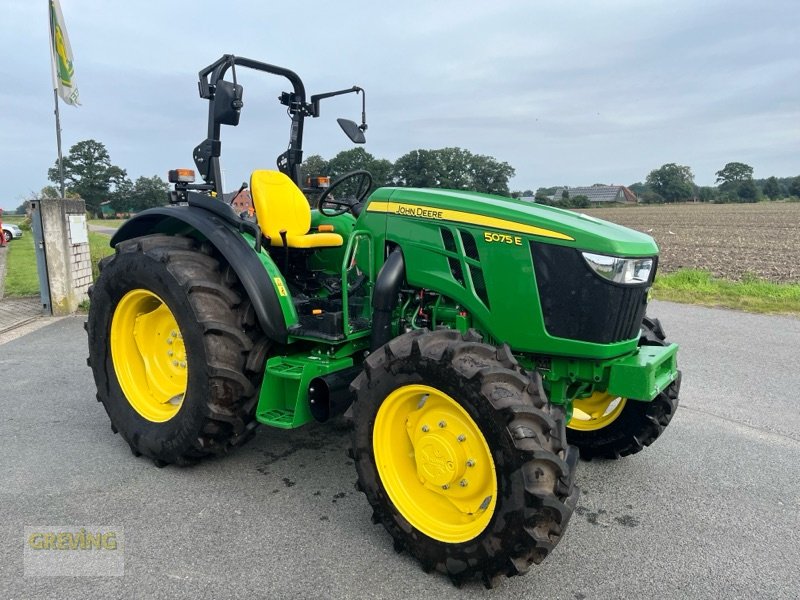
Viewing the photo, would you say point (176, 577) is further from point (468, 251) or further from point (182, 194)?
point (182, 194)

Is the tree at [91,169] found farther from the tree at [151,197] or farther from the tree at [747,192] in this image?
the tree at [747,192]

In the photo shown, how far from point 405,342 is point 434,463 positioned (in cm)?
54

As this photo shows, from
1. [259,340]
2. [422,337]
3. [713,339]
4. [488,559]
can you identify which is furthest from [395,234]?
[713,339]

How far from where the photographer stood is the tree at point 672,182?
78.1 meters

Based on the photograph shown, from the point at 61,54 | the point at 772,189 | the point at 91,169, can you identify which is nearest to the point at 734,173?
the point at 772,189

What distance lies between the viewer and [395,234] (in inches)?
124

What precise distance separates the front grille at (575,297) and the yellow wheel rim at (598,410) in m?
0.96

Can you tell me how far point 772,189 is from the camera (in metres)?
82.1

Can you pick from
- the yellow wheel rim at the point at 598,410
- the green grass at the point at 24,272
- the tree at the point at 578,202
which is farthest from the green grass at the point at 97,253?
the yellow wheel rim at the point at 598,410

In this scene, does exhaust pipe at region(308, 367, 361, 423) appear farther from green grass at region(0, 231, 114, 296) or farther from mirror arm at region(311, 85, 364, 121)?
green grass at region(0, 231, 114, 296)

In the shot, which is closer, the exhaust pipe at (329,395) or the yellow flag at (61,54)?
the exhaust pipe at (329,395)

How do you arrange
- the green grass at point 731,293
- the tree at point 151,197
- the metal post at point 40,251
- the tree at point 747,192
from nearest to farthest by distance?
the tree at point 151,197 < the metal post at point 40,251 < the green grass at point 731,293 < the tree at point 747,192

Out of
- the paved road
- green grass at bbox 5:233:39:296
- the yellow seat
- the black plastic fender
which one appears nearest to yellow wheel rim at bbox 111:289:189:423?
the paved road

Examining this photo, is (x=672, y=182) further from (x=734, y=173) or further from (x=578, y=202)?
(x=578, y=202)
